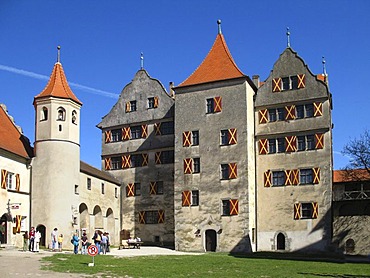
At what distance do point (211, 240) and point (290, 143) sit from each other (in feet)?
33.0

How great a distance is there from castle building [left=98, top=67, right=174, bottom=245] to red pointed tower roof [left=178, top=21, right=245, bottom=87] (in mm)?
4746

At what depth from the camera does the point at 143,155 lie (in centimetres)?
4981

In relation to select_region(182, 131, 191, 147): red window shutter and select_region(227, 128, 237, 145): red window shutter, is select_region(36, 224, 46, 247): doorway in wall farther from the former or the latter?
select_region(227, 128, 237, 145): red window shutter

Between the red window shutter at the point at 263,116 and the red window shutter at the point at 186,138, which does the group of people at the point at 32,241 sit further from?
the red window shutter at the point at 263,116

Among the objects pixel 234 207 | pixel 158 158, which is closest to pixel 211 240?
pixel 234 207

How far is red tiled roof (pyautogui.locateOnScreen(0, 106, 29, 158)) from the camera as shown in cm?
3862

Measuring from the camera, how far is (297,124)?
43.7 m

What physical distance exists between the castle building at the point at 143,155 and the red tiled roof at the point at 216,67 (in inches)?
187

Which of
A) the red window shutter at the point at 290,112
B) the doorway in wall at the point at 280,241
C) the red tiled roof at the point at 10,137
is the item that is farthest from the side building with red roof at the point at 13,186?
the red window shutter at the point at 290,112

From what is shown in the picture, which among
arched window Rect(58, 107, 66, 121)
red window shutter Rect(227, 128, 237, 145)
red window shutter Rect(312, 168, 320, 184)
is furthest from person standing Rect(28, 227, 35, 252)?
red window shutter Rect(312, 168, 320, 184)

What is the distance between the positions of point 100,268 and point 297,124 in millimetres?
24976

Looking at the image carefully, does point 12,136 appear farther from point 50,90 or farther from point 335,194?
point 335,194

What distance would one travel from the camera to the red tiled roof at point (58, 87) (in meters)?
42.3

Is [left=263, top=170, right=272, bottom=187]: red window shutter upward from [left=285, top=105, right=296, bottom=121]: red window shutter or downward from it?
downward
